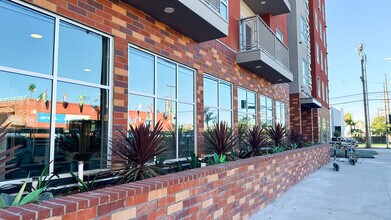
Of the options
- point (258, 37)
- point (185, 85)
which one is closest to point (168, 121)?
point (185, 85)

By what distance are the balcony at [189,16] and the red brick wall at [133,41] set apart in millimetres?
162

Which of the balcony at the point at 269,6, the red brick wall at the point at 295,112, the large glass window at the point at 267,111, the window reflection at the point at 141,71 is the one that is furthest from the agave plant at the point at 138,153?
the red brick wall at the point at 295,112

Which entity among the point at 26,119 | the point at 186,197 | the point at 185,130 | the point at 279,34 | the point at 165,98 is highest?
the point at 279,34

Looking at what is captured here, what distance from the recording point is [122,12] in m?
5.48

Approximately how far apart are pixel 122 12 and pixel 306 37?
18.1 m

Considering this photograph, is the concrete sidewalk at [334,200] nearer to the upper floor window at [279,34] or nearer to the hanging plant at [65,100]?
the hanging plant at [65,100]

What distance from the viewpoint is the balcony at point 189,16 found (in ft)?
18.9

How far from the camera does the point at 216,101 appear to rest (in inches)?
351

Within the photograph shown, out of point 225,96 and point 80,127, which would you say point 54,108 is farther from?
point 225,96

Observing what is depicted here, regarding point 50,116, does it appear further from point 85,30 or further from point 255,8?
point 255,8

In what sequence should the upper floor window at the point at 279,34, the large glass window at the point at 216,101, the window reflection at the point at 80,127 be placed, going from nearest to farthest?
the window reflection at the point at 80,127 < the large glass window at the point at 216,101 < the upper floor window at the point at 279,34

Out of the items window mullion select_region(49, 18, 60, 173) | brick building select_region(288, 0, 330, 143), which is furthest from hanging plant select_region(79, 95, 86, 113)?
brick building select_region(288, 0, 330, 143)

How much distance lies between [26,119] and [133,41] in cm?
242

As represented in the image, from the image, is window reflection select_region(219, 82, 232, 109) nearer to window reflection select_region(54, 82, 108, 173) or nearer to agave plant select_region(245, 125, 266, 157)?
agave plant select_region(245, 125, 266, 157)
